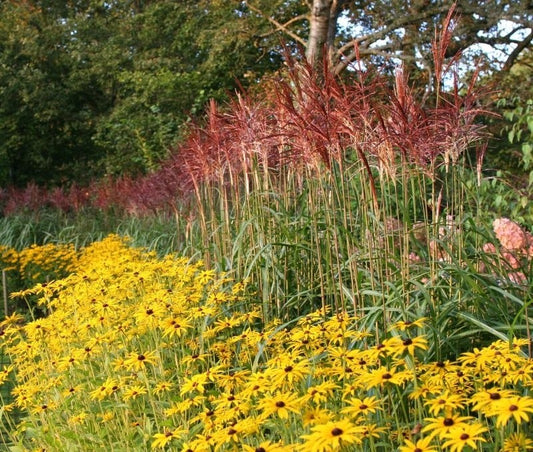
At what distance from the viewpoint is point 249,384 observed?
2.34 metres

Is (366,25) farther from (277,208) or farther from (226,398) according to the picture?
(226,398)

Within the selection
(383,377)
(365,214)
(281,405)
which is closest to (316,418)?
(281,405)

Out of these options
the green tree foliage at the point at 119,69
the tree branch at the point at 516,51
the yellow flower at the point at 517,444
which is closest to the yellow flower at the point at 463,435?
the yellow flower at the point at 517,444

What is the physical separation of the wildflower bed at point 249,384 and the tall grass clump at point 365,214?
0.18m

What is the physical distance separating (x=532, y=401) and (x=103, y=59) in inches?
679

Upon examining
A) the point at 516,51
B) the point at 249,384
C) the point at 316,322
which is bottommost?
the point at 316,322

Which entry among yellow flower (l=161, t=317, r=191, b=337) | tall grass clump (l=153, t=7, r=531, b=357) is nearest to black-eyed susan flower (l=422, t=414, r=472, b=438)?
tall grass clump (l=153, t=7, r=531, b=357)

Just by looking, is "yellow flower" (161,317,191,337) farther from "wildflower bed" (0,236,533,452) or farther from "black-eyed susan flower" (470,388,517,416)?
"black-eyed susan flower" (470,388,517,416)

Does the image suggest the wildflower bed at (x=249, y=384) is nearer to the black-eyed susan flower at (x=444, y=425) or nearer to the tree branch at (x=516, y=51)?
the black-eyed susan flower at (x=444, y=425)

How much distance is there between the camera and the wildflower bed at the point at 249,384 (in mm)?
2082

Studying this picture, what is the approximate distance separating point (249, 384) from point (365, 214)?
132cm

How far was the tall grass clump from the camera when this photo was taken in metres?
3.18

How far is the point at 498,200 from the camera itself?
5.54m

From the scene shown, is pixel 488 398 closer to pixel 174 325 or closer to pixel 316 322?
pixel 174 325
